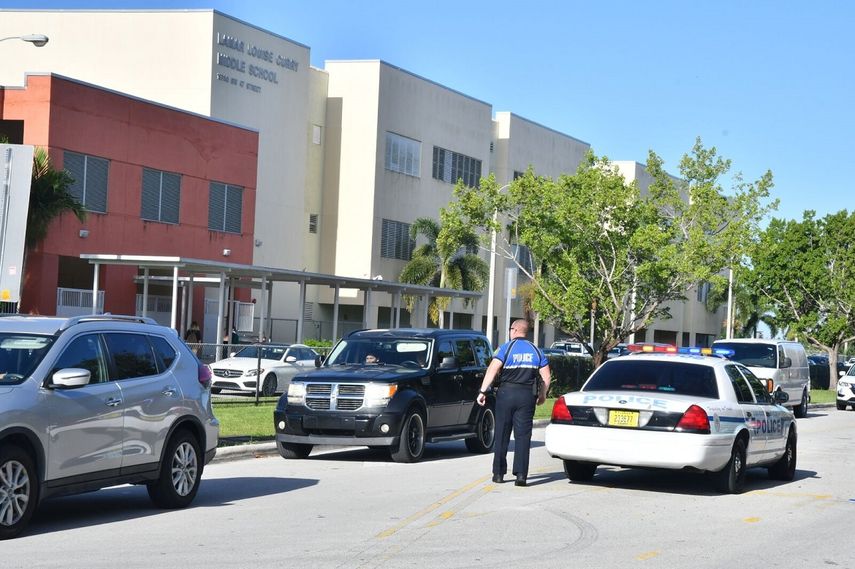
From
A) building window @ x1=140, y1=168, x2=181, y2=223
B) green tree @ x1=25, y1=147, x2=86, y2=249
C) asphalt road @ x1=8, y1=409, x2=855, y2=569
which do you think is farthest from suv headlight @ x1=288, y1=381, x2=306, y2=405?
building window @ x1=140, y1=168, x2=181, y2=223

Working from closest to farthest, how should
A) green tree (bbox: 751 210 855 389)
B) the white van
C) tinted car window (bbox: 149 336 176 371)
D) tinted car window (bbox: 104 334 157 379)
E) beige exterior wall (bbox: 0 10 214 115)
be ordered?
tinted car window (bbox: 104 334 157 379), tinted car window (bbox: 149 336 176 371), the white van, beige exterior wall (bbox: 0 10 214 115), green tree (bbox: 751 210 855 389)

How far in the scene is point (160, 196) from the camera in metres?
46.5

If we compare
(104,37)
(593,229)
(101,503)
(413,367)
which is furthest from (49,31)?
(101,503)

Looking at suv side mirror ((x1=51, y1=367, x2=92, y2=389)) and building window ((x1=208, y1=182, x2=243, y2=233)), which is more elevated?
building window ((x1=208, y1=182, x2=243, y2=233))

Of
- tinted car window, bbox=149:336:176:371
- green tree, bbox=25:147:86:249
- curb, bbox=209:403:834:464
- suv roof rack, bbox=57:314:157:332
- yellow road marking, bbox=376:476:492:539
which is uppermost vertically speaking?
green tree, bbox=25:147:86:249

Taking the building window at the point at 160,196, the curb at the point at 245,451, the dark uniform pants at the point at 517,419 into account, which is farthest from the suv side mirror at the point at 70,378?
the building window at the point at 160,196

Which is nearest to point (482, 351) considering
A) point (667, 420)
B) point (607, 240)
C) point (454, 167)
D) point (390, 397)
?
point (390, 397)

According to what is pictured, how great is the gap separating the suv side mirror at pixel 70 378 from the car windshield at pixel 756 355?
23.9m

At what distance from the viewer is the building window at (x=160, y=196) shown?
45.8 meters

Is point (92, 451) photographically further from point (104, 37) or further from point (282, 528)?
point (104, 37)

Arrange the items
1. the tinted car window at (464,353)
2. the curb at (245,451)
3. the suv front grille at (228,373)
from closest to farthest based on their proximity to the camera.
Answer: the curb at (245,451), the tinted car window at (464,353), the suv front grille at (228,373)

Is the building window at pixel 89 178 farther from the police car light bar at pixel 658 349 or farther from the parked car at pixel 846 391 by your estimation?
the police car light bar at pixel 658 349

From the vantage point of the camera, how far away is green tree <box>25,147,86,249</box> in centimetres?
3869

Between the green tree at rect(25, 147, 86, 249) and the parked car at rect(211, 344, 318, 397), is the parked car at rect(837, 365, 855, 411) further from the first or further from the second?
the green tree at rect(25, 147, 86, 249)
